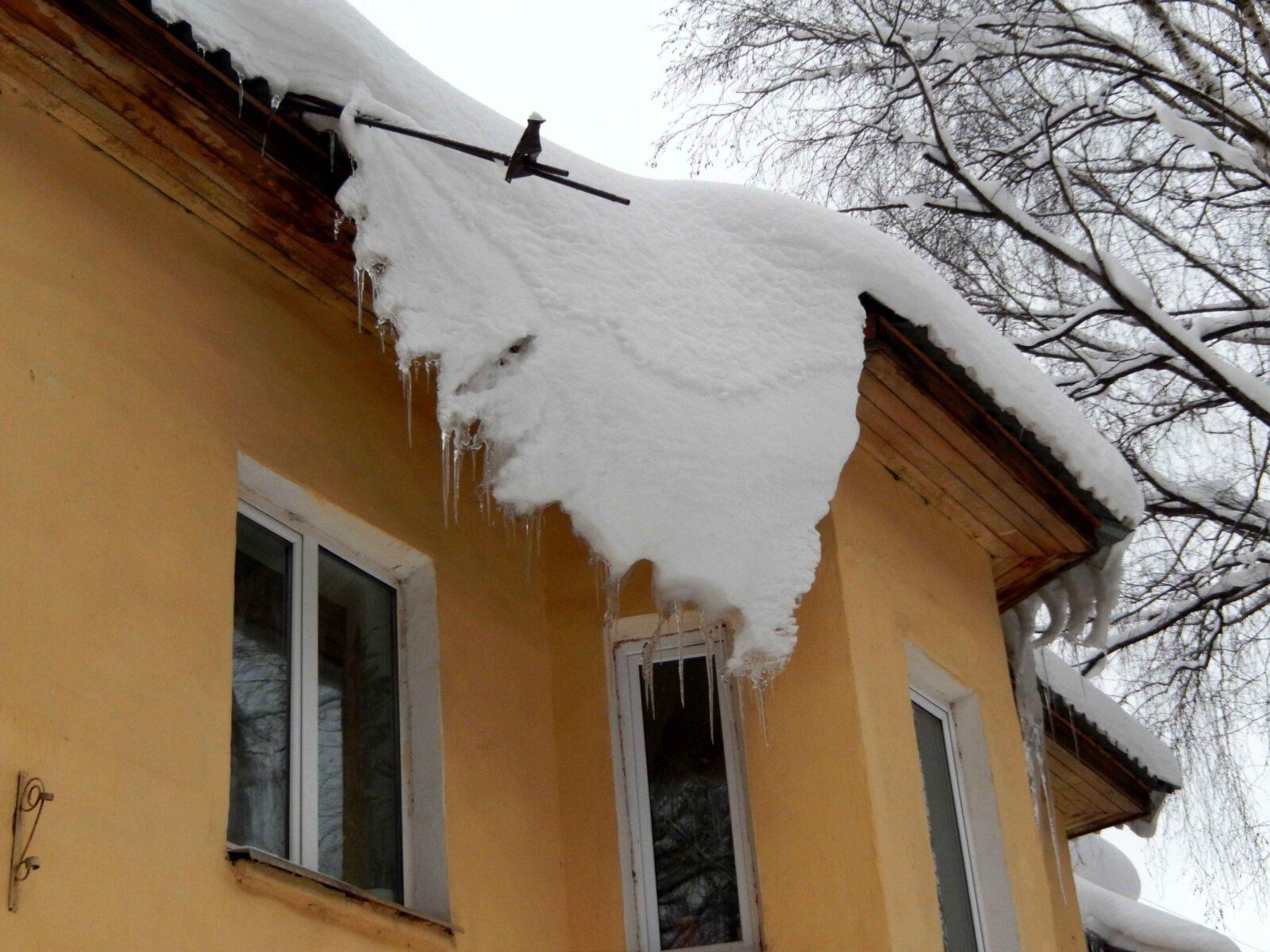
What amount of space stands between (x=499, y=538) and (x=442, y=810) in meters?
1.11

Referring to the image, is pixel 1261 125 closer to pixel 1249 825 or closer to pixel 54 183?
pixel 1249 825

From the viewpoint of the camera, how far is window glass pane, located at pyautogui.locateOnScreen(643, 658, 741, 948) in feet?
16.7

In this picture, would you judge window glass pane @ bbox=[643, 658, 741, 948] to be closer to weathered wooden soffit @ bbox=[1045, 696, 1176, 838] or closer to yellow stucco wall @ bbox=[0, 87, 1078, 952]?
yellow stucco wall @ bbox=[0, 87, 1078, 952]

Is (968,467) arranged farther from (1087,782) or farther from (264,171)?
Result: (1087,782)

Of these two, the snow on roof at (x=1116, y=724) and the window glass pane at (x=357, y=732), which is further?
the snow on roof at (x=1116, y=724)

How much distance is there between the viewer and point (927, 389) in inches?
211

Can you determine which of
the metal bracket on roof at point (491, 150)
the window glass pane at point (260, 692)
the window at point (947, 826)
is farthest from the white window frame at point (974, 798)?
the metal bracket on roof at point (491, 150)

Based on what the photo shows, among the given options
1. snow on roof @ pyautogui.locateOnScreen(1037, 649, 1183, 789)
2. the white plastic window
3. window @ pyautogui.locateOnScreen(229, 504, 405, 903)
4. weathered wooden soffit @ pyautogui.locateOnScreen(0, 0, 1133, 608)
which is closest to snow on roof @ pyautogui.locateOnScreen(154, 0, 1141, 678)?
weathered wooden soffit @ pyautogui.locateOnScreen(0, 0, 1133, 608)

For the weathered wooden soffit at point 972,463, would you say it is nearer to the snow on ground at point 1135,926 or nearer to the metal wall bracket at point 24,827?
the metal wall bracket at point 24,827

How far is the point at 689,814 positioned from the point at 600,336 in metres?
1.79

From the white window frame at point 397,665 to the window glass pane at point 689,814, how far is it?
0.87 m

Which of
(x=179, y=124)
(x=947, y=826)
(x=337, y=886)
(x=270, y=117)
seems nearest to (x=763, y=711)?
(x=947, y=826)

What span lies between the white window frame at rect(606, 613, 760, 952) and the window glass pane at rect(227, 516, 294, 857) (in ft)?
4.37

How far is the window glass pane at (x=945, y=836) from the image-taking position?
5.62m
